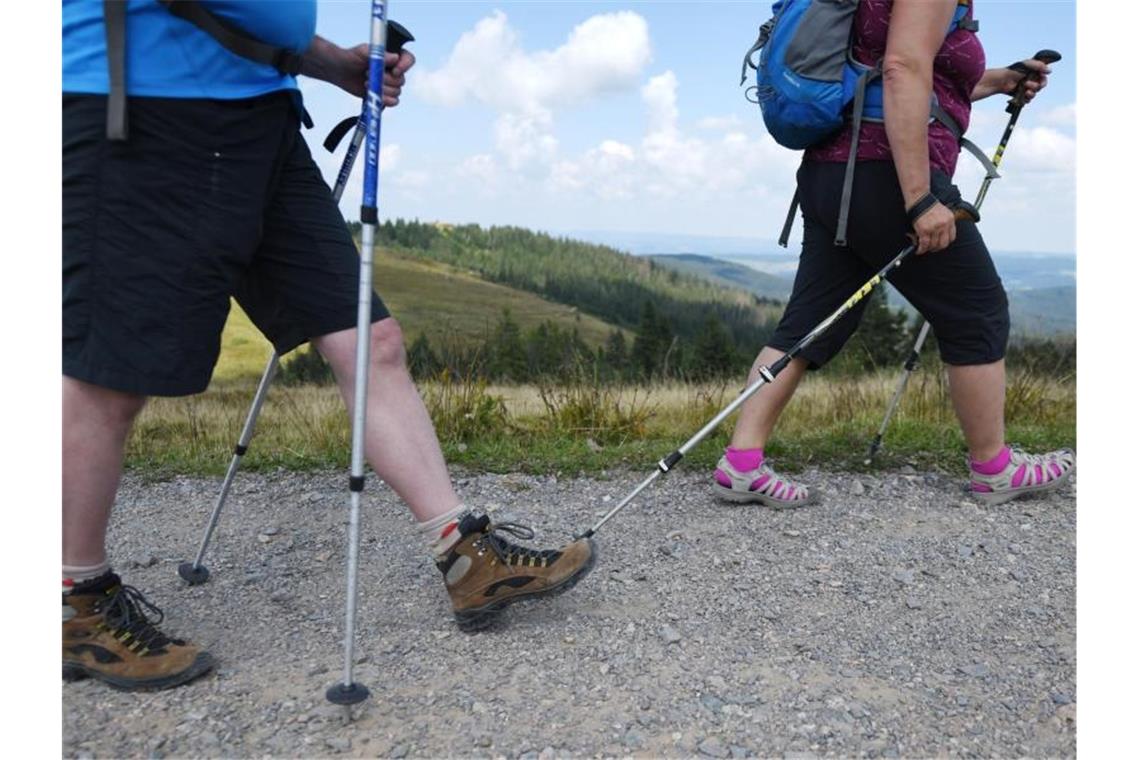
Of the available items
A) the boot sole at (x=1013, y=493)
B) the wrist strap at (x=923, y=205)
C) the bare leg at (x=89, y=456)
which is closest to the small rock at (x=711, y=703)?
the bare leg at (x=89, y=456)

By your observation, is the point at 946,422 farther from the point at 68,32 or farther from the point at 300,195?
the point at 68,32

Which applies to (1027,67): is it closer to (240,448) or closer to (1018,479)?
(1018,479)

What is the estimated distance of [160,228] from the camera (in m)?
2.62

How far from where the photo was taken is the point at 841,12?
11.9ft

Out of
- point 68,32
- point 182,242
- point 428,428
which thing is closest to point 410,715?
point 428,428

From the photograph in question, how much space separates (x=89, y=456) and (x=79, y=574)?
1.39 ft

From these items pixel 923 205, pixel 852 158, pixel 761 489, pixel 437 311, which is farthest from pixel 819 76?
pixel 437 311

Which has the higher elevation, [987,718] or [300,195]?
[300,195]

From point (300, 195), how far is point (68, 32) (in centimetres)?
79

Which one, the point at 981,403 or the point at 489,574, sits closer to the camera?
the point at 489,574

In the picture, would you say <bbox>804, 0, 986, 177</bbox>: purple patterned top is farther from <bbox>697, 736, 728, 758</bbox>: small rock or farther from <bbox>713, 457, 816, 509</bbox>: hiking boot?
<bbox>697, 736, 728, 758</bbox>: small rock

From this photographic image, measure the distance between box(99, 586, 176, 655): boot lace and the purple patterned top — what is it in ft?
10.4

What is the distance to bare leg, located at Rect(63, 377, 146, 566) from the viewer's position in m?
2.66

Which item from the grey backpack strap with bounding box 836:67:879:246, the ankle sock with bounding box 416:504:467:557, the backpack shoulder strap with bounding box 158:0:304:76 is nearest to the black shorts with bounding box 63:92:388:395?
the backpack shoulder strap with bounding box 158:0:304:76
